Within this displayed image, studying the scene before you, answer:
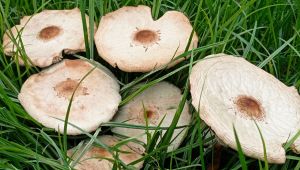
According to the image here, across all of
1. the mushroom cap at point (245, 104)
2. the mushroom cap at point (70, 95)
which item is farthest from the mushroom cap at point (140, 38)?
the mushroom cap at point (245, 104)

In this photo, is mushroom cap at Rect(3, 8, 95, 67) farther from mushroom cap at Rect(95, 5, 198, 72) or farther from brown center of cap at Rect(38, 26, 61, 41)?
mushroom cap at Rect(95, 5, 198, 72)

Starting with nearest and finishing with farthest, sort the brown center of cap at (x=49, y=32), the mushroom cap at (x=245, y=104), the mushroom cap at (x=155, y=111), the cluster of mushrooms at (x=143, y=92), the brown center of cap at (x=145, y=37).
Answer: the mushroom cap at (x=245, y=104) → the cluster of mushrooms at (x=143, y=92) → the mushroom cap at (x=155, y=111) → the brown center of cap at (x=145, y=37) → the brown center of cap at (x=49, y=32)

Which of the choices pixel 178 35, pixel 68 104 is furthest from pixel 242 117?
pixel 68 104

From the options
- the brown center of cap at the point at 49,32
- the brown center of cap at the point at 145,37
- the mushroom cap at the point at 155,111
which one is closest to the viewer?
the mushroom cap at the point at 155,111

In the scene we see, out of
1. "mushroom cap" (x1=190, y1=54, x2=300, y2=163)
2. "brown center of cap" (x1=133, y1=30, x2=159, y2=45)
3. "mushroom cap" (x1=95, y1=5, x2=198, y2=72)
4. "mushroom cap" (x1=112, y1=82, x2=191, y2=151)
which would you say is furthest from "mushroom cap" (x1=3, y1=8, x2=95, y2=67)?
"mushroom cap" (x1=190, y1=54, x2=300, y2=163)

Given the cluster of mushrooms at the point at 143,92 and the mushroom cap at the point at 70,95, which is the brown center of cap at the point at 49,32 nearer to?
the cluster of mushrooms at the point at 143,92

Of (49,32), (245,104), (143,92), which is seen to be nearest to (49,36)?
(49,32)

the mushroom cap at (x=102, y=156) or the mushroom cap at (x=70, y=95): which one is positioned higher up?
the mushroom cap at (x=70, y=95)

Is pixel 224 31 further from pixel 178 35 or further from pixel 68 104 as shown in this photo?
pixel 68 104

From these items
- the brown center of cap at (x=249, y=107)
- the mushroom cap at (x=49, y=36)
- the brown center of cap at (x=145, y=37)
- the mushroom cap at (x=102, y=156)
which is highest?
the brown center of cap at (x=145, y=37)
